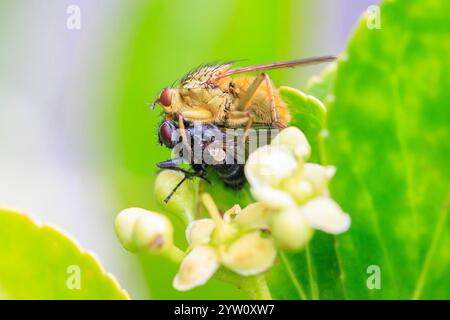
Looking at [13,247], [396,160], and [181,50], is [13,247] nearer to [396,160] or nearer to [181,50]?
[396,160]

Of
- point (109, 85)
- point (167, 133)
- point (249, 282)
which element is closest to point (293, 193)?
point (249, 282)

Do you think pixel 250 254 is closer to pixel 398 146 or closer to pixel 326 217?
pixel 326 217

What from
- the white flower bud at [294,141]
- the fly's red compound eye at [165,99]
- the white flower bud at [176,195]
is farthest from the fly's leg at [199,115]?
the white flower bud at [294,141]

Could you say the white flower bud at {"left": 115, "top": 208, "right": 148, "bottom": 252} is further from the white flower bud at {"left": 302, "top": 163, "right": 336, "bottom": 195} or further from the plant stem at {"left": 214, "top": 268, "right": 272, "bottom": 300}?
the white flower bud at {"left": 302, "top": 163, "right": 336, "bottom": 195}

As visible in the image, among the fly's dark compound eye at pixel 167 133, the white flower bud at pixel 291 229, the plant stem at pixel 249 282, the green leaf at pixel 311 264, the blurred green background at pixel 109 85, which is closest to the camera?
the white flower bud at pixel 291 229

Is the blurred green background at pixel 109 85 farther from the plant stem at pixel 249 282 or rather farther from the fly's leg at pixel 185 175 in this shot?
the plant stem at pixel 249 282

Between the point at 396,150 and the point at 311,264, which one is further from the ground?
the point at 396,150
